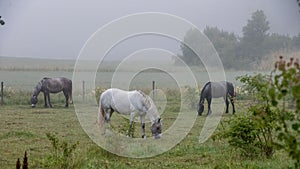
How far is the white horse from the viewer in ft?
34.2

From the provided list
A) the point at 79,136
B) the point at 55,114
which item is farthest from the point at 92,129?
the point at 55,114

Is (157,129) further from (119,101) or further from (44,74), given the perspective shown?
(44,74)

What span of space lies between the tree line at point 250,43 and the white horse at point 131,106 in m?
28.0

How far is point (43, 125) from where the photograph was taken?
43.7 feet

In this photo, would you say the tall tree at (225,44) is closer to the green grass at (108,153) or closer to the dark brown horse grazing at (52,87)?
the dark brown horse grazing at (52,87)

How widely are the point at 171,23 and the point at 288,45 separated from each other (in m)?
29.1

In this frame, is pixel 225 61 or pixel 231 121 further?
pixel 225 61

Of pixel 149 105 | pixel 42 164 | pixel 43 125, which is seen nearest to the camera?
pixel 42 164

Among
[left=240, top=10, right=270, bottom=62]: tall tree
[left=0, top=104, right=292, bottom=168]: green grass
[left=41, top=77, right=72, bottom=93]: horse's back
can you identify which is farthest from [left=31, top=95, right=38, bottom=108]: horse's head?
[left=240, top=10, right=270, bottom=62]: tall tree

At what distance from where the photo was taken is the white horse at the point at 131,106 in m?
10.4

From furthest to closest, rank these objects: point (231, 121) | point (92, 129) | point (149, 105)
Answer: point (92, 129), point (149, 105), point (231, 121)

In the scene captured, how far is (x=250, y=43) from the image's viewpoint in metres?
41.8

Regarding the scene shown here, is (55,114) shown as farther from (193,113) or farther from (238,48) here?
(238,48)

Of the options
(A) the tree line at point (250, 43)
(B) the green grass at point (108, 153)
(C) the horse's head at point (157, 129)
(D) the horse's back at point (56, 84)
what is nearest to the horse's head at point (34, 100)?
(D) the horse's back at point (56, 84)
